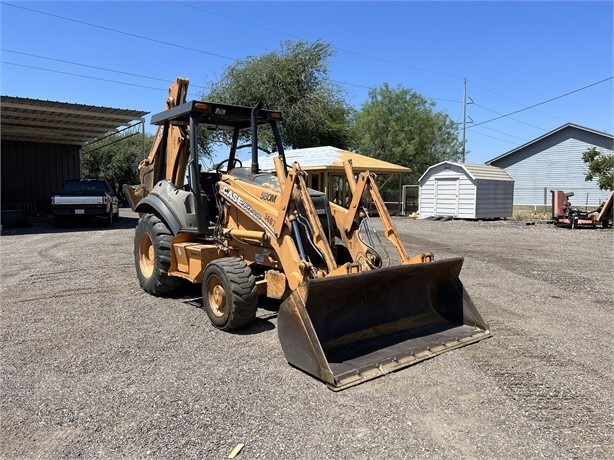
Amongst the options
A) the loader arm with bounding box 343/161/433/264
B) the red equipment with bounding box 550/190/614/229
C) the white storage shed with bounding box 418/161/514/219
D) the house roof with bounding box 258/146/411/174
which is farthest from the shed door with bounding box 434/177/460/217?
the loader arm with bounding box 343/161/433/264

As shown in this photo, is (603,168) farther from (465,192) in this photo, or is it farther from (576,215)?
(465,192)

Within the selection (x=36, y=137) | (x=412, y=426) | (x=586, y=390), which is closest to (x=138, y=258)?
(x=412, y=426)

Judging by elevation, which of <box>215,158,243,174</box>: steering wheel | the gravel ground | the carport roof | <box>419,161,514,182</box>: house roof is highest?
the carport roof

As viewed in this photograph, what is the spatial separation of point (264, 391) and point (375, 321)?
58.3 inches

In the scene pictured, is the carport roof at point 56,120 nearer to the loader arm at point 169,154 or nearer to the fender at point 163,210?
the loader arm at point 169,154

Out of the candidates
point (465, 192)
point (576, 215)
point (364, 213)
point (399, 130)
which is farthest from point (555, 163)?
point (364, 213)

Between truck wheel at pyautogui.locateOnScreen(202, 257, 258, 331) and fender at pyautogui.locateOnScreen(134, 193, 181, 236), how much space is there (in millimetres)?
1358

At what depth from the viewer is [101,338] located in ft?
17.7

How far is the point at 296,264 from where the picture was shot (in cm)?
499

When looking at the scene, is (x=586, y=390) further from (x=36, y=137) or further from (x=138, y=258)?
(x=36, y=137)

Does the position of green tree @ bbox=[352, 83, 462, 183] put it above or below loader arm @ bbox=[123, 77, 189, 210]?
above

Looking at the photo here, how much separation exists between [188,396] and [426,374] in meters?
1.99

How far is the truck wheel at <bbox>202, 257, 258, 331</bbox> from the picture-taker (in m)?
5.26

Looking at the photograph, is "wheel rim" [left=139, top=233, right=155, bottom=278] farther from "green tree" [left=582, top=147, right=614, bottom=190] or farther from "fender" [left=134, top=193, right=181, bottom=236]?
"green tree" [left=582, top=147, right=614, bottom=190]
